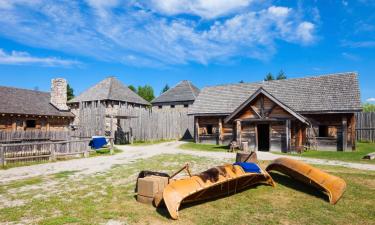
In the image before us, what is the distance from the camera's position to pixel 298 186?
9.46 meters

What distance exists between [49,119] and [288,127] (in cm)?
1926

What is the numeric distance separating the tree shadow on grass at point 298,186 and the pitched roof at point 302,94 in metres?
12.0

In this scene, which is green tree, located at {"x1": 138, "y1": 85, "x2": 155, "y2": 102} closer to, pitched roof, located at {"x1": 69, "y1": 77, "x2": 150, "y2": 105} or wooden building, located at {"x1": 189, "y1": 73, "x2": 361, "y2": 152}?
pitched roof, located at {"x1": 69, "y1": 77, "x2": 150, "y2": 105}

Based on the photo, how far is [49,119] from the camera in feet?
74.6

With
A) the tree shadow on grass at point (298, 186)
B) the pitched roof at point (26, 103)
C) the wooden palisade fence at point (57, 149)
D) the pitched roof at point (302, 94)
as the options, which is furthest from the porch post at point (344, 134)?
the pitched roof at point (26, 103)

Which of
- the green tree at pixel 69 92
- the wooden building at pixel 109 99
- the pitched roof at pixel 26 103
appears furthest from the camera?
the green tree at pixel 69 92

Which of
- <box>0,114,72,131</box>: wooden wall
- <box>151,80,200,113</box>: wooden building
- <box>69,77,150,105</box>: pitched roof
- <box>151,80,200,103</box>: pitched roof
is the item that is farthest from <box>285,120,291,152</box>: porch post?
<box>151,80,200,103</box>: pitched roof

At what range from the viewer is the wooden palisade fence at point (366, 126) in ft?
85.2

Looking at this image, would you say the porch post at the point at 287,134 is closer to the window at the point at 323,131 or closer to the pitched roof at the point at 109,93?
the window at the point at 323,131

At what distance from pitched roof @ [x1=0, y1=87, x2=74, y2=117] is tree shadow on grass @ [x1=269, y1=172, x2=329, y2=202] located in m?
18.9

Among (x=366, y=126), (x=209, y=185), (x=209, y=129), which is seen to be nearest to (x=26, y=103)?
(x=209, y=129)

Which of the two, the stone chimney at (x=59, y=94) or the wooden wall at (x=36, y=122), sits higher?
the stone chimney at (x=59, y=94)

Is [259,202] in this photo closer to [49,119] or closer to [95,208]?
[95,208]

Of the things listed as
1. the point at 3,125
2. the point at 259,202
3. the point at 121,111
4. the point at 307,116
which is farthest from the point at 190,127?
the point at 259,202
